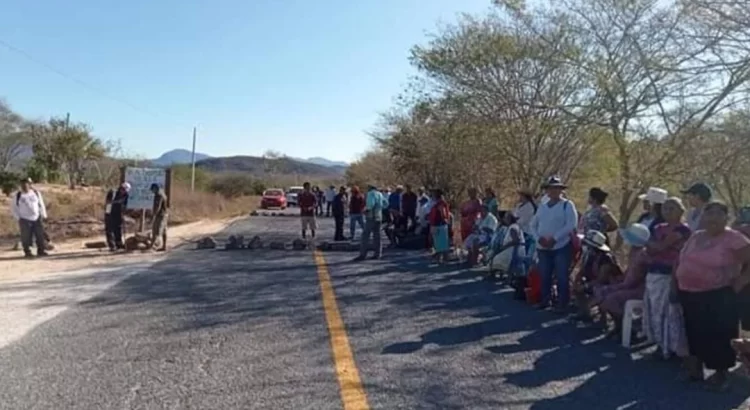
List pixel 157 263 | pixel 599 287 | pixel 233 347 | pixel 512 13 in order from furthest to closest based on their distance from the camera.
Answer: pixel 512 13 → pixel 157 263 → pixel 599 287 → pixel 233 347

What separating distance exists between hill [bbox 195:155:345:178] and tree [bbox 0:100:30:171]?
75.8ft

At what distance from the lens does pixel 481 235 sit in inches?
638

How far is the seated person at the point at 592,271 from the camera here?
9.53 metres

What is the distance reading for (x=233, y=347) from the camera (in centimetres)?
798

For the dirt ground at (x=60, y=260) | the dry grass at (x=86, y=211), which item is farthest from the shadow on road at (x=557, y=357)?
the dry grass at (x=86, y=211)

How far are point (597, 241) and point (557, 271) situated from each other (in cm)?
101

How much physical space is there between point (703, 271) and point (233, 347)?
4.21 metres

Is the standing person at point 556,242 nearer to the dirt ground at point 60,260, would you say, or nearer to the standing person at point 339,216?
the dirt ground at point 60,260

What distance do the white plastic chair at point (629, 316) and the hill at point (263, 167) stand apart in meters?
94.9

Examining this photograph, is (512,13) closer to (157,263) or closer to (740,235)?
(157,263)

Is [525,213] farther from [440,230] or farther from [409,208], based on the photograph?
[409,208]

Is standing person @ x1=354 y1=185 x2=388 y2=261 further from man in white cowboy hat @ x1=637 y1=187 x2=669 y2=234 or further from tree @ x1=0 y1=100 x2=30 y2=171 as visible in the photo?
tree @ x1=0 y1=100 x2=30 y2=171

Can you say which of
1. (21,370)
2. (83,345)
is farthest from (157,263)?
(21,370)

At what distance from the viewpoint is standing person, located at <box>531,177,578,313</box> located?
1055 cm
